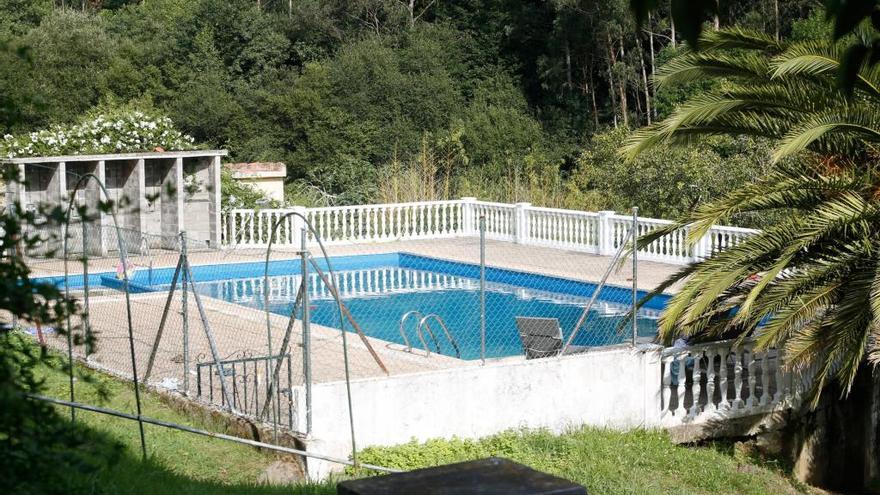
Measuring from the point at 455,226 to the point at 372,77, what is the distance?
1278 centimetres

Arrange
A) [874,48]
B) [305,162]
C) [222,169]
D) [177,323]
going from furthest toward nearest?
[305,162]
[222,169]
[177,323]
[874,48]

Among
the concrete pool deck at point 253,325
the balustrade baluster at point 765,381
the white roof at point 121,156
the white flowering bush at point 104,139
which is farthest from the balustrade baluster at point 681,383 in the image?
the white flowering bush at point 104,139

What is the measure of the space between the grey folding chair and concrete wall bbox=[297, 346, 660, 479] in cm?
100

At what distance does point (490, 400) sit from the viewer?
10242mm

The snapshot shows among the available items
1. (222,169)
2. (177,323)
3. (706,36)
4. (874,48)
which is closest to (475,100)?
(222,169)

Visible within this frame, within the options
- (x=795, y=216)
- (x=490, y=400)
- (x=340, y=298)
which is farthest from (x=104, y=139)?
(x=795, y=216)

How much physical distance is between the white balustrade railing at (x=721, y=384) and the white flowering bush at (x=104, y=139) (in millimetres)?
14423

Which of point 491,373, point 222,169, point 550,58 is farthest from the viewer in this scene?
point 550,58

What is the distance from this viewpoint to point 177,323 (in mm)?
15359

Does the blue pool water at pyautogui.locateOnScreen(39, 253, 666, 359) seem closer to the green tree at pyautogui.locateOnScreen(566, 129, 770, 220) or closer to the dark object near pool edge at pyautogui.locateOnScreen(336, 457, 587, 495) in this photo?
the green tree at pyautogui.locateOnScreen(566, 129, 770, 220)

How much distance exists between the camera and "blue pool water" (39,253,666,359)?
54.1 ft

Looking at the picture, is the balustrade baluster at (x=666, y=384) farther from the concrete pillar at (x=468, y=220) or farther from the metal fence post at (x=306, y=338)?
the concrete pillar at (x=468, y=220)

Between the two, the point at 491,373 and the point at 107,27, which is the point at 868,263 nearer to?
the point at 491,373

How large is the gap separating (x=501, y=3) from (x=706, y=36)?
31526 millimetres
